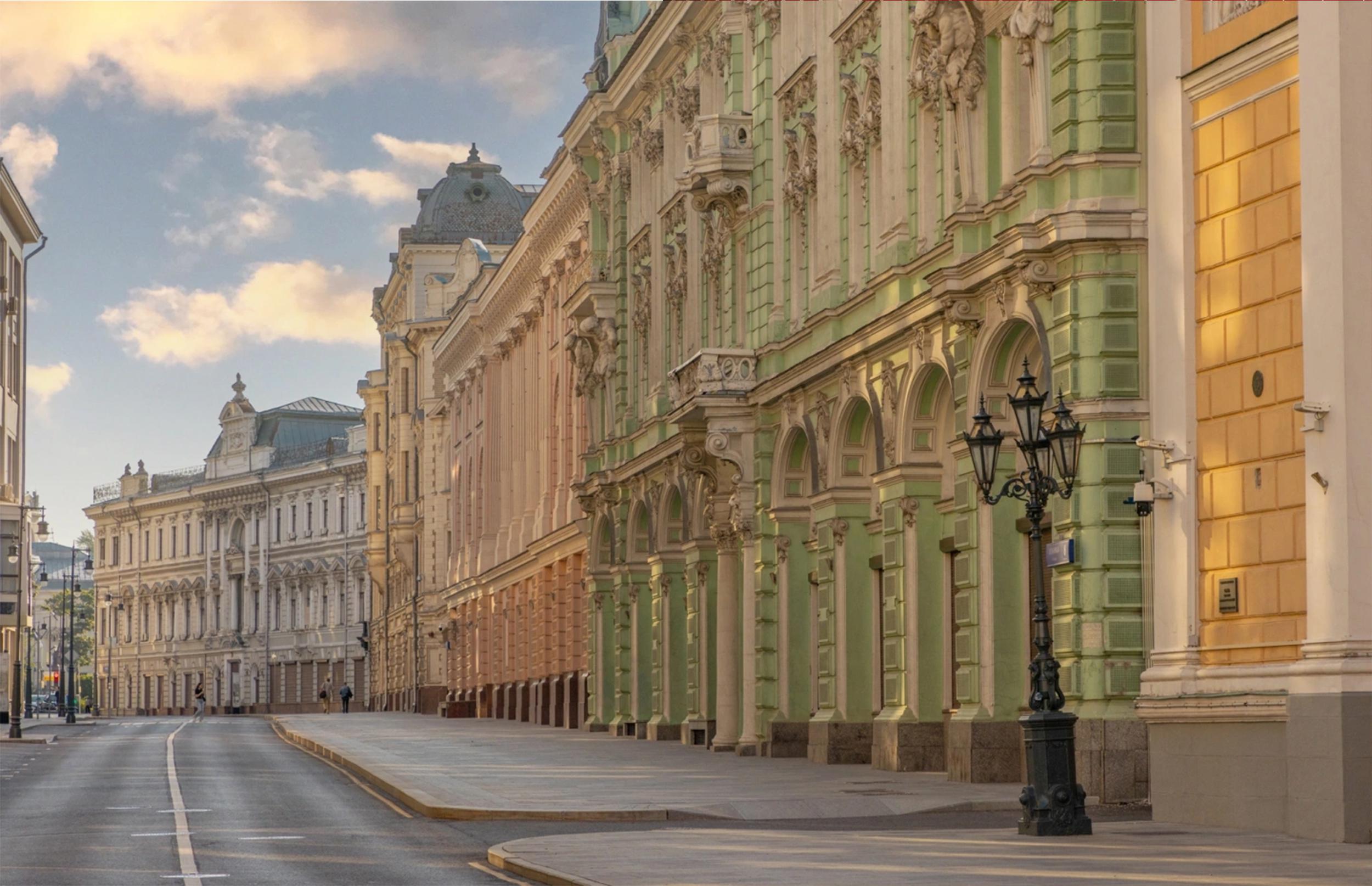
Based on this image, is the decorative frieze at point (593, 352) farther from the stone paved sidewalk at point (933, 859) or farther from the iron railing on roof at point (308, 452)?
the iron railing on roof at point (308, 452)

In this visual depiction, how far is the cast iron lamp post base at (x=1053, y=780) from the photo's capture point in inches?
819

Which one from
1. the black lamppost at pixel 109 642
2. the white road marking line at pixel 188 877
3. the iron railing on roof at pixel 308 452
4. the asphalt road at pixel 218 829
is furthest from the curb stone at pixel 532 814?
the black lamppost at pixel 109 642

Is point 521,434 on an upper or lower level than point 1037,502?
upper

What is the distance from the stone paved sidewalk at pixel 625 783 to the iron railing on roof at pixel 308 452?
3214 inches

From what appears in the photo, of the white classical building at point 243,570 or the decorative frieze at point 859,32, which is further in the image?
the white classical building at point 243,570

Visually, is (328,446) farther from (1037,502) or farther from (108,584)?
(1037,502)

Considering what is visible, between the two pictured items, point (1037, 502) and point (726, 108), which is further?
point (726, 108)

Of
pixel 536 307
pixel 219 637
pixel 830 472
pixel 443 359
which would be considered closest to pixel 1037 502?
pixel 830 472

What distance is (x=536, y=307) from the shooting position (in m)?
73.3

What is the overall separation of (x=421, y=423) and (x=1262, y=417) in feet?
272

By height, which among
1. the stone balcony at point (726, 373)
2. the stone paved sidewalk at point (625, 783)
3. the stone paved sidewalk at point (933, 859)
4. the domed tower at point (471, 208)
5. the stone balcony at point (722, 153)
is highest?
the domed tower at point (471, 208)

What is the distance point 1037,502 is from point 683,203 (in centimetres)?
2724

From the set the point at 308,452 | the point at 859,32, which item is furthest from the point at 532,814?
the point at 308,452

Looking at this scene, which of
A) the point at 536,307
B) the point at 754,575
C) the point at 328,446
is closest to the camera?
the point at 754,575
